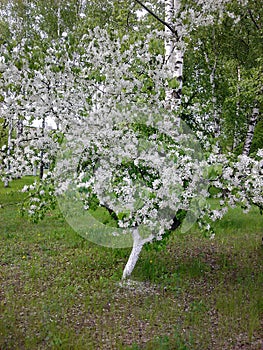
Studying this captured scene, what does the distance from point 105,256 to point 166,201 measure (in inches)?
136

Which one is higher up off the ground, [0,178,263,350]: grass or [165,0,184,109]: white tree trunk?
[165,0,184,109]: white tree trunk

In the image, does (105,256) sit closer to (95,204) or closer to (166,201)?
(95,204)

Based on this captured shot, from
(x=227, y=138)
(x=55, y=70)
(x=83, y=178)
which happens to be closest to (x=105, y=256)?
(x=83, y=178)

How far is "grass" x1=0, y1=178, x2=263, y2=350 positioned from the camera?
4805 mm

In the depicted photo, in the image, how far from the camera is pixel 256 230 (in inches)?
437

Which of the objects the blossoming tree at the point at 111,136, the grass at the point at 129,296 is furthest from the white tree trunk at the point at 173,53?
the grass at the point at 129,296

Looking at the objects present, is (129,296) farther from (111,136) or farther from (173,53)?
(173,53)

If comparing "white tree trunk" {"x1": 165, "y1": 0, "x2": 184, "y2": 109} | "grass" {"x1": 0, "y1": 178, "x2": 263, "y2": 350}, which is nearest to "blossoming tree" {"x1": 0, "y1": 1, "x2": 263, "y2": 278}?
"white tree trunk" {"x1": 165, "y1": 0, "x2": 184, "y2": 109}

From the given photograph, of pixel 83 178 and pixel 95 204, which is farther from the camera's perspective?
pixel 95 204

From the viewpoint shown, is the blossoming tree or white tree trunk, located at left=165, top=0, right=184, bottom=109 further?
white tree trunk, located at left=165, top=0, right=184, bottom=109

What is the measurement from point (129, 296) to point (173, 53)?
4090 millimetres

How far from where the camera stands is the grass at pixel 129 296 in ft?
15.8

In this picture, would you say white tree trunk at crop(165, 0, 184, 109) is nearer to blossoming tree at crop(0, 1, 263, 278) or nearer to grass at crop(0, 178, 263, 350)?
blossoming tree at crop(0, 1, 263, 278)

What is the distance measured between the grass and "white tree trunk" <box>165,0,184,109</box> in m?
2.59
